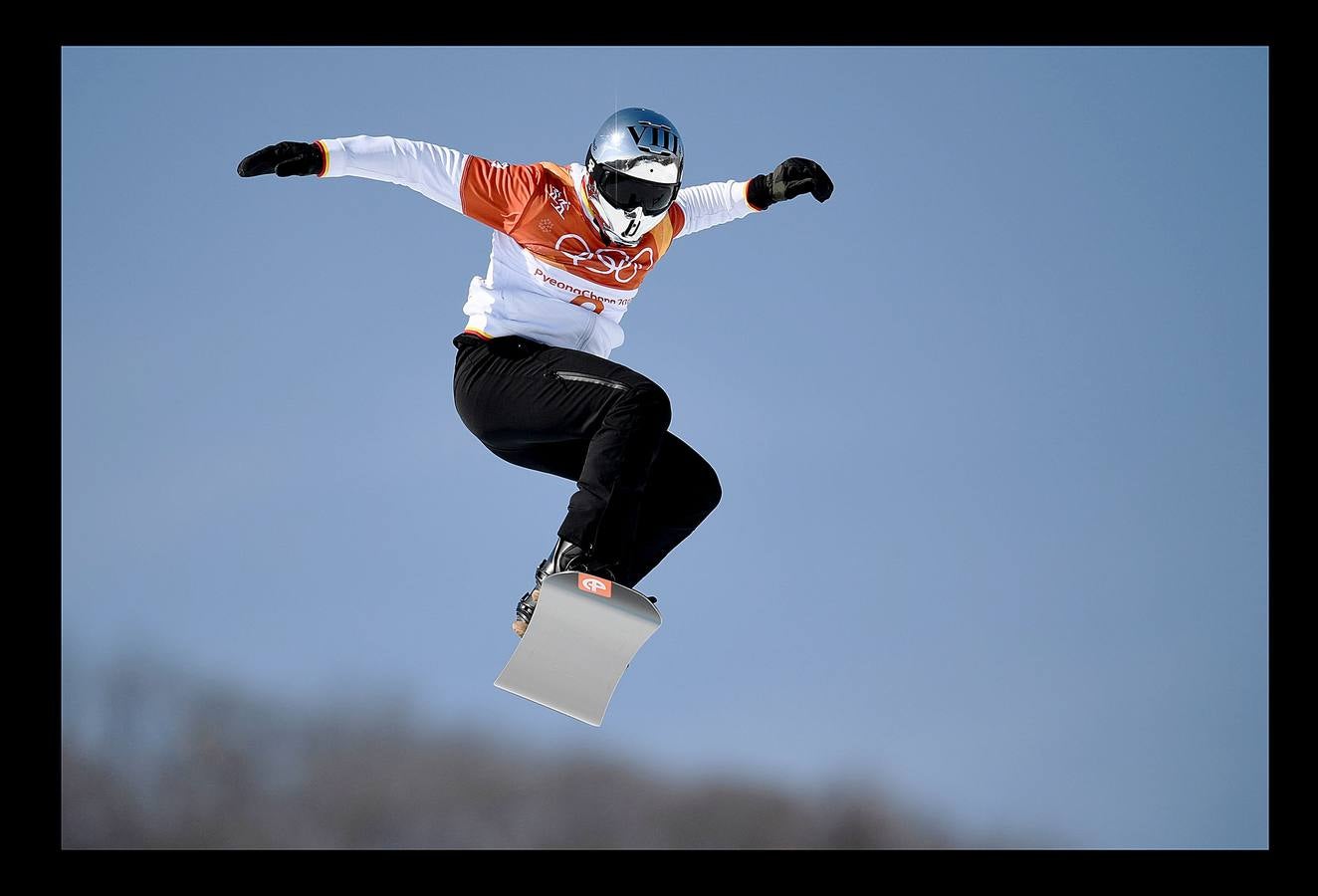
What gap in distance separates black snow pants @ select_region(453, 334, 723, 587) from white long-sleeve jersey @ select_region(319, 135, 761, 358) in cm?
23

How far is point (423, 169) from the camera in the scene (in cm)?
783

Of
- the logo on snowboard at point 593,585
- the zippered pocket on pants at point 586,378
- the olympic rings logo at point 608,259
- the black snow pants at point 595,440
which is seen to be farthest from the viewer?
the olympic rings logo at point 608,259

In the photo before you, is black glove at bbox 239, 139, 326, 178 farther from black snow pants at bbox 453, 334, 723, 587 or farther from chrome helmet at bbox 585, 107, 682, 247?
chrome helmet at bbox 585, 107, 682, 247

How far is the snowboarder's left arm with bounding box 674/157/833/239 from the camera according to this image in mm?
8914

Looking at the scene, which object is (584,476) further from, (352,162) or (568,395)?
(352,162)

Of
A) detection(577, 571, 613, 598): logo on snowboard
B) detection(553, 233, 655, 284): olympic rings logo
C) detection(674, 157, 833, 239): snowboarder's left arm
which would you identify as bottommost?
detection(577, 571, 613, 598): logo on snowboard

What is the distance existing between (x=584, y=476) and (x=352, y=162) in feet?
7.06

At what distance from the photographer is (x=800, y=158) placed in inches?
356

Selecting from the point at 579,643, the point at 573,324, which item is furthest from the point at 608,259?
the point at 579,643

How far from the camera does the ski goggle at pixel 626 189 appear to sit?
7.85 m

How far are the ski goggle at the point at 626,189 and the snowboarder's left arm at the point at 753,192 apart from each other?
92 cm

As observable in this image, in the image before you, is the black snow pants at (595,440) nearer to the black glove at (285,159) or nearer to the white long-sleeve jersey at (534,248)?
the white long-sleeve jersey at (534,248)

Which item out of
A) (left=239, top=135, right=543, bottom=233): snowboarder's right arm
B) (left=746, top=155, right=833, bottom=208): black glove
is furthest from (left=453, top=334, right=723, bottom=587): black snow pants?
(left=746, top=155, right=833, bottom=208): black glove

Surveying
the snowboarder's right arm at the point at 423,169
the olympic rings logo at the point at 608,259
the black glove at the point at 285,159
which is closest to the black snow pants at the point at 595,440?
the olympic rings logo at the point at 608,259
